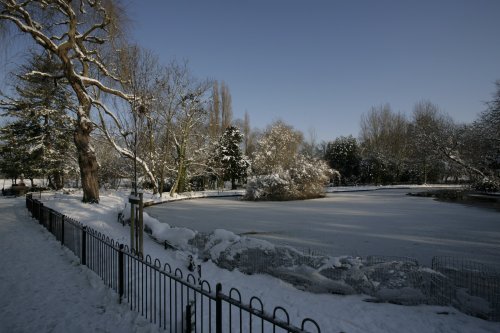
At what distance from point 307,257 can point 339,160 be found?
44.3m

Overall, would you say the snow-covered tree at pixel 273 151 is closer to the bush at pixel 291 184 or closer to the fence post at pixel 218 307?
the bush at pixel 291 184

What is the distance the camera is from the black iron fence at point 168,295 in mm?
2857

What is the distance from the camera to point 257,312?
2.40 meters

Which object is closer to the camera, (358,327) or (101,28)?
(358,327)

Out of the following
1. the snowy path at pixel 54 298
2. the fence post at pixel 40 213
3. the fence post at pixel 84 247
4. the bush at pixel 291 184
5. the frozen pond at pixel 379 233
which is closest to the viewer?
the snowy path at pixel 54 298

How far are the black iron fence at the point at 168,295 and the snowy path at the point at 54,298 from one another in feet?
0.72

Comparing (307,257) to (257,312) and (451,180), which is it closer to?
(257,312)

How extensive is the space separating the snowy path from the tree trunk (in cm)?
806

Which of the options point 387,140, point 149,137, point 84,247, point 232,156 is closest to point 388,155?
point 387,140

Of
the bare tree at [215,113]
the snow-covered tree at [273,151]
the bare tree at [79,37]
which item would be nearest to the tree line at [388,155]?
the snow-covered tree at [273,151]

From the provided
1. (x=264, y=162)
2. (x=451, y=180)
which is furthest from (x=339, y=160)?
(x=451, y=180)

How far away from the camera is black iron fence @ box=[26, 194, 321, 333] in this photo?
112 inches

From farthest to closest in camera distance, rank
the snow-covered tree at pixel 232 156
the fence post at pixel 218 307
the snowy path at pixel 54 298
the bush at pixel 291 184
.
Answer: the snow-covered tree at pixel 232 156 → the bush at pixel 291 184 → the snowy path at pixel 54 298 → the fence post at pixel 218 307

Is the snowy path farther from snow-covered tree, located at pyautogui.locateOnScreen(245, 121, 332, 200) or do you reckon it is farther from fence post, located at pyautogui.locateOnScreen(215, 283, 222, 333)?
snow-covered tree, located at pyautogui.locateOnScreen(245, 121, 332, 200)
